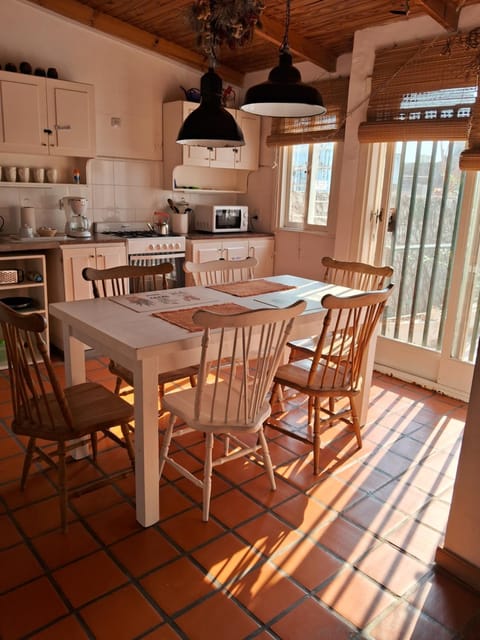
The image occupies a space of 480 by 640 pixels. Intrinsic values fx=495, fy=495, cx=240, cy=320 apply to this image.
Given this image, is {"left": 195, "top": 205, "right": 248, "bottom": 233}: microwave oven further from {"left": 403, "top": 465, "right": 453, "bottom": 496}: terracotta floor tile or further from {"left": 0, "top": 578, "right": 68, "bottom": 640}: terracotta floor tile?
{"left": 0, "top": 578, "right": 68, "bottom": 640}: terracotta floor tile

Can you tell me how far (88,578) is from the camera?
181 cm

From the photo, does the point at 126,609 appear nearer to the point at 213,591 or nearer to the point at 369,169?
the point at 213,591

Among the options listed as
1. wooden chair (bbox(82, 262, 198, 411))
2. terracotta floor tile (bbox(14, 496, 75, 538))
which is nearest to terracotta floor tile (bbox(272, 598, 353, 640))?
terracotta floor tile (bbox(14, 496, 75, 538))

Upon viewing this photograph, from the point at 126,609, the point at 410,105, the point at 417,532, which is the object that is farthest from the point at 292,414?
the point at 410,105

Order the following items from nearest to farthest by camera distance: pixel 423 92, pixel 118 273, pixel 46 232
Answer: pixel 118 273, pixel 423 92, pixel 46 232

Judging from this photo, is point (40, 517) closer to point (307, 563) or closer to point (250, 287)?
point (307, 563)

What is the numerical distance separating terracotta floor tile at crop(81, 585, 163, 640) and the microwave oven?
3729mm

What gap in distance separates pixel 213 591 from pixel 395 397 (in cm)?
221

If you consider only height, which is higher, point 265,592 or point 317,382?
point 317,382

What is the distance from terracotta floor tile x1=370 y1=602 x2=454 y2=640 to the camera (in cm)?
161

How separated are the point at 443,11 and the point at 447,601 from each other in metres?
3.29

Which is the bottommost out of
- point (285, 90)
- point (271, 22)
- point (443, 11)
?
point (285, 90)

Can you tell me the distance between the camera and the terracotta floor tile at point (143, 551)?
1880mm

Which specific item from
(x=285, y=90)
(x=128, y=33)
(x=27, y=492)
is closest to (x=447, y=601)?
(x=27, y=492)
